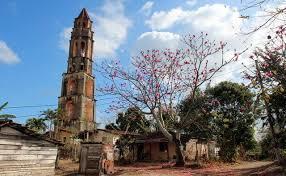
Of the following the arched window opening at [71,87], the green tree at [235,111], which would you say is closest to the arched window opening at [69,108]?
the arched window opening at [71,87]

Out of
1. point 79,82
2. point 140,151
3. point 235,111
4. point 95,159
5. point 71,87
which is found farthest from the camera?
point 71,87

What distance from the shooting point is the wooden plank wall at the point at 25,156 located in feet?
44.8

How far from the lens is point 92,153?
2041 cm

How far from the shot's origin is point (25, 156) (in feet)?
48.0

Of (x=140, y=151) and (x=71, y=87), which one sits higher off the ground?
(x=71, y=87)

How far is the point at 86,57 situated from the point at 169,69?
3869 centimetres

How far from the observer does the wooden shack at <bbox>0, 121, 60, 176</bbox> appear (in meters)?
13.6

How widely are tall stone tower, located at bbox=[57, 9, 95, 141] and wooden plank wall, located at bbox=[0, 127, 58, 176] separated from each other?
37.3 metres

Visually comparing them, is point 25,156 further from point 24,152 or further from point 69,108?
point 69,108

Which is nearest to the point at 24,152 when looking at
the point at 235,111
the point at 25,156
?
the point at 25,156

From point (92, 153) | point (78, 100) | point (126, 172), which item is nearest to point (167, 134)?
point (126, 172)

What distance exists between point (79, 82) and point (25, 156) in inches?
1733

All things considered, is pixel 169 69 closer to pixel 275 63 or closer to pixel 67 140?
pixel 275 63

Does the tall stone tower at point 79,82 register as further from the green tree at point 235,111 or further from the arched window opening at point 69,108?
the green tree at point 235,111
